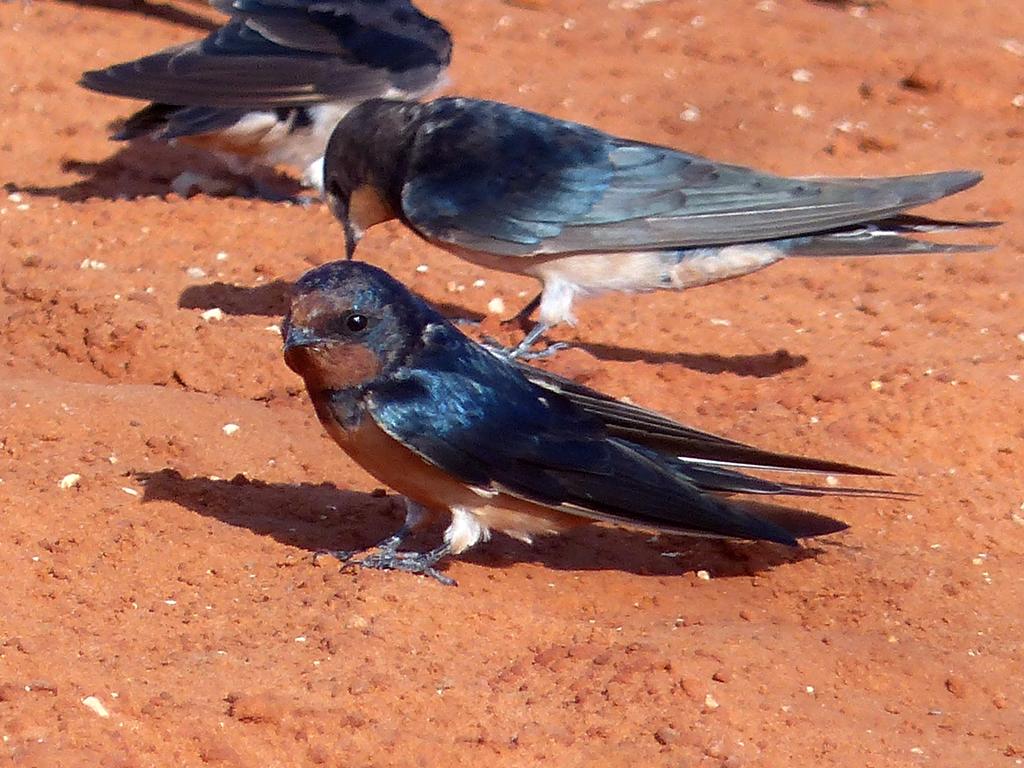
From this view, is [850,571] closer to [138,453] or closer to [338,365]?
[338,365]

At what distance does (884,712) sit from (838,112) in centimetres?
588

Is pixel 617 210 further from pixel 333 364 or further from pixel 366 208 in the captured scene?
pixel 333 364

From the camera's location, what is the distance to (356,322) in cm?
416

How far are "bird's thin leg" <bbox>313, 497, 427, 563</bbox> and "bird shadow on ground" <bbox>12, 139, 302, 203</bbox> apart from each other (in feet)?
12.9

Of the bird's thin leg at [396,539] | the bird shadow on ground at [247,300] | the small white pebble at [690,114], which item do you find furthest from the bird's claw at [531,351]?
the small white pebble at [690,114]

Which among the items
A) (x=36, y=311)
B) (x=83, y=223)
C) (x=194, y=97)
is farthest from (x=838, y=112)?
(x=36, y=311)

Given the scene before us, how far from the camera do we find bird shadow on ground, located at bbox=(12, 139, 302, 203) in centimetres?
800

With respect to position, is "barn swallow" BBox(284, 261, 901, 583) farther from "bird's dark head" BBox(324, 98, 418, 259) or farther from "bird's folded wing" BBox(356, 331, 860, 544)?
"bird's dark head" BBox(324, 98, 418, 259)

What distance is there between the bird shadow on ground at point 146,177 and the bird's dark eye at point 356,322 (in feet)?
13.2

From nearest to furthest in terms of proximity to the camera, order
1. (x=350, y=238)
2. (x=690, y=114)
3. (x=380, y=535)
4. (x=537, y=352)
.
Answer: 1. (x=380, y=535)
2. (x=537, y=352)
3. (x=350, y=238)
4. (x=690, y=114)

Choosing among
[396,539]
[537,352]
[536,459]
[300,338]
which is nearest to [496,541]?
[396,539]

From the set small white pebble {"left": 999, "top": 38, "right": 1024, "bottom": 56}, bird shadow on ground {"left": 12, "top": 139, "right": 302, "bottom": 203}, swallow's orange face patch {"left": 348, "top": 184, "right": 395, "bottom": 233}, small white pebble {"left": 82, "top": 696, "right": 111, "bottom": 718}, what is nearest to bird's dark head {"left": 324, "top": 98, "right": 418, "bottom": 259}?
swallow's orange face patch {"left": 348, "top": 184, "right": 395, "bottom": 233}

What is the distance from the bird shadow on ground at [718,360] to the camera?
599 centimetres

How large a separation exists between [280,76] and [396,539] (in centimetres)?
415
